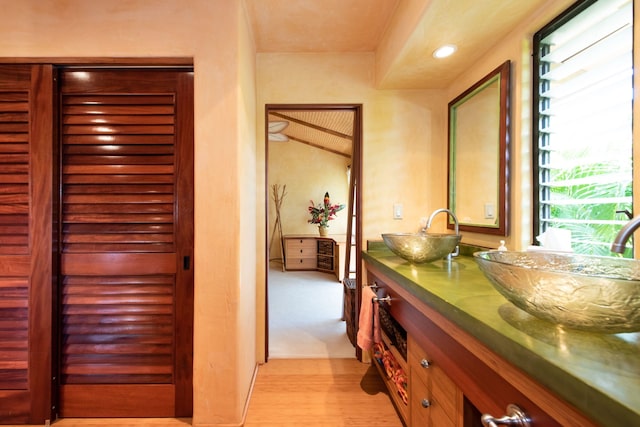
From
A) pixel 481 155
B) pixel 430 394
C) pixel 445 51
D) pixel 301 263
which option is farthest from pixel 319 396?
pixel 301 263

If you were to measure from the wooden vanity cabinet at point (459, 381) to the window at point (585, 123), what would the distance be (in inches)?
31.0

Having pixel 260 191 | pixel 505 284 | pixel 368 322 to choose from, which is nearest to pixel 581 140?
pixel 505 284

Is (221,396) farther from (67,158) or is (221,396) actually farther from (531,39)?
(531,39)

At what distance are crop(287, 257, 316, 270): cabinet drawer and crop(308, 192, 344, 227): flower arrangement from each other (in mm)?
752

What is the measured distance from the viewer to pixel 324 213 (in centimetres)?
541

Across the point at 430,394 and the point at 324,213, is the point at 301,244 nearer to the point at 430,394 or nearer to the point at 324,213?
the point at 324,213

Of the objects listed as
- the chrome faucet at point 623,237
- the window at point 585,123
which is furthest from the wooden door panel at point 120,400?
the window at point 585,123

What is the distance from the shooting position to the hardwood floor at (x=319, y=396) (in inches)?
59.2

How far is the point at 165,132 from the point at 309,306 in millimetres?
2583

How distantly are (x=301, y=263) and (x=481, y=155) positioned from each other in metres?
4.09

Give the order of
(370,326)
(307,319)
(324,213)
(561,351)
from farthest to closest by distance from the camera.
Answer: (324,213) → (307,319) → (370,326) → (561,351)

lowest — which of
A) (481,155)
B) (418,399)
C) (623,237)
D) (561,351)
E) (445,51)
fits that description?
(418,399)

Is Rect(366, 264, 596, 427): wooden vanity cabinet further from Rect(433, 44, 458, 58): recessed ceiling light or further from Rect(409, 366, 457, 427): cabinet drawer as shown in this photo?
Rect(433, 44, 458, 58): recessed ceiling light

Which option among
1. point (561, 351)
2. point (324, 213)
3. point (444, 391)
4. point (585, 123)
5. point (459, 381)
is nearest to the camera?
point (561, 351)
